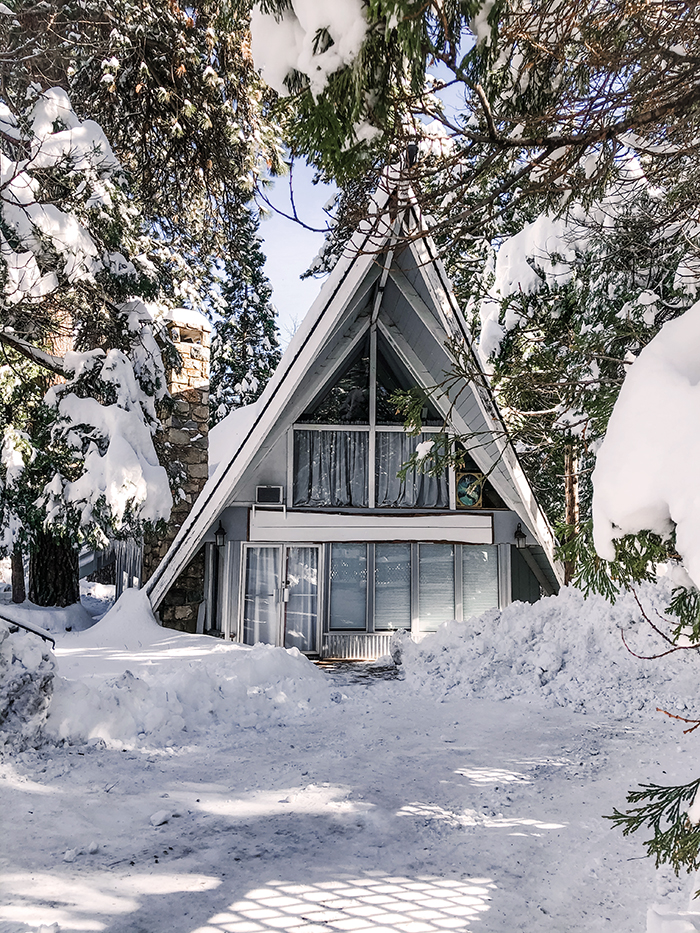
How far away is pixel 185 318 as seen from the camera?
41.0 feet

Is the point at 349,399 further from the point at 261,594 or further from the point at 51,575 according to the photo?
the point at 51,575

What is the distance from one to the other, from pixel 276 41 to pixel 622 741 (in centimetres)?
674

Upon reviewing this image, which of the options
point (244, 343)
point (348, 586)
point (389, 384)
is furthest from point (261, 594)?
point (244, 343)

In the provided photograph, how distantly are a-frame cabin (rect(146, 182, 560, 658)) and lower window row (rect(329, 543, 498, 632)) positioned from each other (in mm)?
18

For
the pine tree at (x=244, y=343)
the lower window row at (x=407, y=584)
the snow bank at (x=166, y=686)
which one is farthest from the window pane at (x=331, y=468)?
the pine tree at (x=244, y=343)

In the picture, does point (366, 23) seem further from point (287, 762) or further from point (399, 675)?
point (399, 675)

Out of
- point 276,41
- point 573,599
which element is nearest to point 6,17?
point 276,41

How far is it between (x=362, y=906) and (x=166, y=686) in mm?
4075

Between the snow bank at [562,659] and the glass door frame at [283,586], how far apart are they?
72.5 inches

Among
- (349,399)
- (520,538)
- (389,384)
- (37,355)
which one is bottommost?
(520,538)

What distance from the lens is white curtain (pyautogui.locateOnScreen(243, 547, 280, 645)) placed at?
10766 mm

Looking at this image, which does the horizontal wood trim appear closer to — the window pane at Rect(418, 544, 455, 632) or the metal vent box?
the metal vent box

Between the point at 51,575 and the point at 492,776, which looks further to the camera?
the point at 51,575

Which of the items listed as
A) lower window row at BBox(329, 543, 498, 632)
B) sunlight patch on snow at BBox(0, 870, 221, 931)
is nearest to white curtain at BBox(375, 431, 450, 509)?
lower window row at BBox(329, 543, 498, 632)
